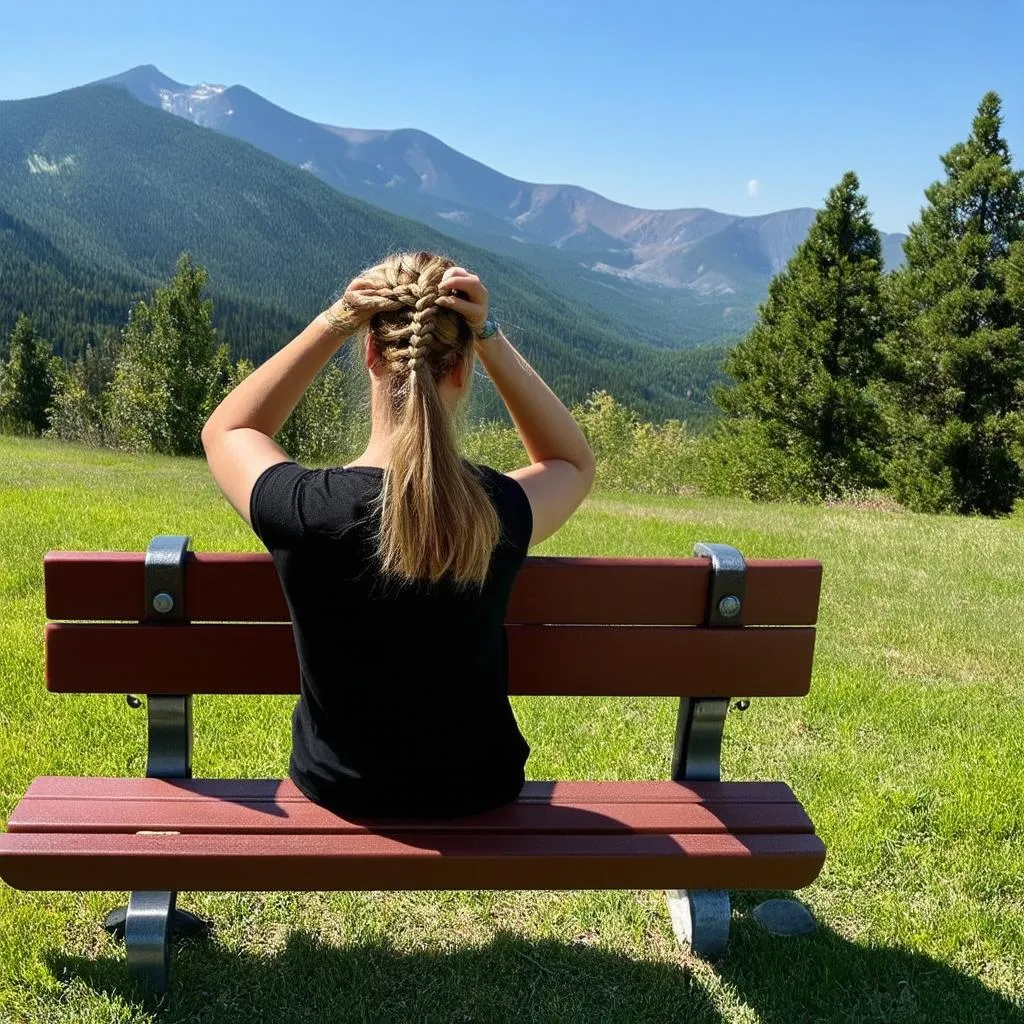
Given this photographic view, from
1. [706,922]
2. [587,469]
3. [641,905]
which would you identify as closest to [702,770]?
[706,922]

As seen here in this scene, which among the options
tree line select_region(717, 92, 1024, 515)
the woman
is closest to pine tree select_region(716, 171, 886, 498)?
tree line select_region(717, 92, 1024, 515)

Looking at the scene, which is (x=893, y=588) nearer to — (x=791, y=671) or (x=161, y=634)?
Answer: (x=791, y=671)

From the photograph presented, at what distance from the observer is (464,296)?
2139 millimetres

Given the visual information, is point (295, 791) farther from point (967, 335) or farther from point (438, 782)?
point (967, 335)

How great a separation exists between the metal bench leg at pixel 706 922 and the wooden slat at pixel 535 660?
70 cm

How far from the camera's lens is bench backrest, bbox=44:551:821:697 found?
99.0 inches

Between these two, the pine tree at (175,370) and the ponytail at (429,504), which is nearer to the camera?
the ponytail at (429,504)

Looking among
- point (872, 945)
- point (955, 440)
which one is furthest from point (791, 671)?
point (955, 440)

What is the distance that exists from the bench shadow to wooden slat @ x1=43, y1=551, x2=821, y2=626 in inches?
41.6

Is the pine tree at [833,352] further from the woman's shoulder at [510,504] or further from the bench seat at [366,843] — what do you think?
the woman's shoulder at [510,504]

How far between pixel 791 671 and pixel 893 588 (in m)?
6.39

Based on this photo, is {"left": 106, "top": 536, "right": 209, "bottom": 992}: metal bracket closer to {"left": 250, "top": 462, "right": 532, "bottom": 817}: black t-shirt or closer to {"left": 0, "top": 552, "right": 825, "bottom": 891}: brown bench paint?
{"left": 0, "top": 552, "right": 825, "bottom": 891}: brown bench paint

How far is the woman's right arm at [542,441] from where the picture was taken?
2377 millimetres

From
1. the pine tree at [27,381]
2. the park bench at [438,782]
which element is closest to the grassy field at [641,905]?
the park bench at [438,782]
